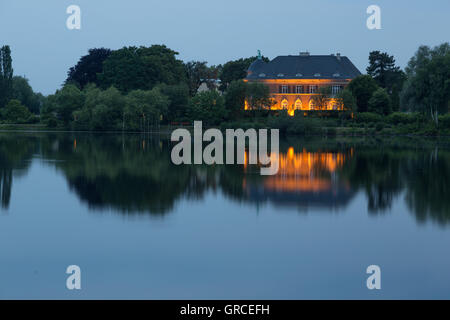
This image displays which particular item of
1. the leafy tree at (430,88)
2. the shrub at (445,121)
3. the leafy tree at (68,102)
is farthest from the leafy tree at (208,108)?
the shrub at (445,121)

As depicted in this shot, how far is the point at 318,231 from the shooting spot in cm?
1202

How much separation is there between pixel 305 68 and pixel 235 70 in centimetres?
1676

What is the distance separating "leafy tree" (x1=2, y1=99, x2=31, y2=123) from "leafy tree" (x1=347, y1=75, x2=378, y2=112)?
1590 inches

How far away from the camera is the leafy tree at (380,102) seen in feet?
212

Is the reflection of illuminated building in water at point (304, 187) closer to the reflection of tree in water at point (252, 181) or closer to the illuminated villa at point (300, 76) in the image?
the reflection of tree in water at point (252, 181)

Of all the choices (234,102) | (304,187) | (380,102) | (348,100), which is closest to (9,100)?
(234,102)

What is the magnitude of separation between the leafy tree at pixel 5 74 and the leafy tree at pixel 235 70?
34.0m

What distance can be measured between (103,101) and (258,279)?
55744 millimetres

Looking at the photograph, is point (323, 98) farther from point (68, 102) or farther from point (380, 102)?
point (68, 102)

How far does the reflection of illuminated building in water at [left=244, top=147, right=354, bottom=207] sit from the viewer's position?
629 inches

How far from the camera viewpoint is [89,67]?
8269cm

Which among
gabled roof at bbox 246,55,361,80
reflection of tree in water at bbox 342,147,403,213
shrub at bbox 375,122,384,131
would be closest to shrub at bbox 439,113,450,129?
shrub at bbox 375,122,384,131
